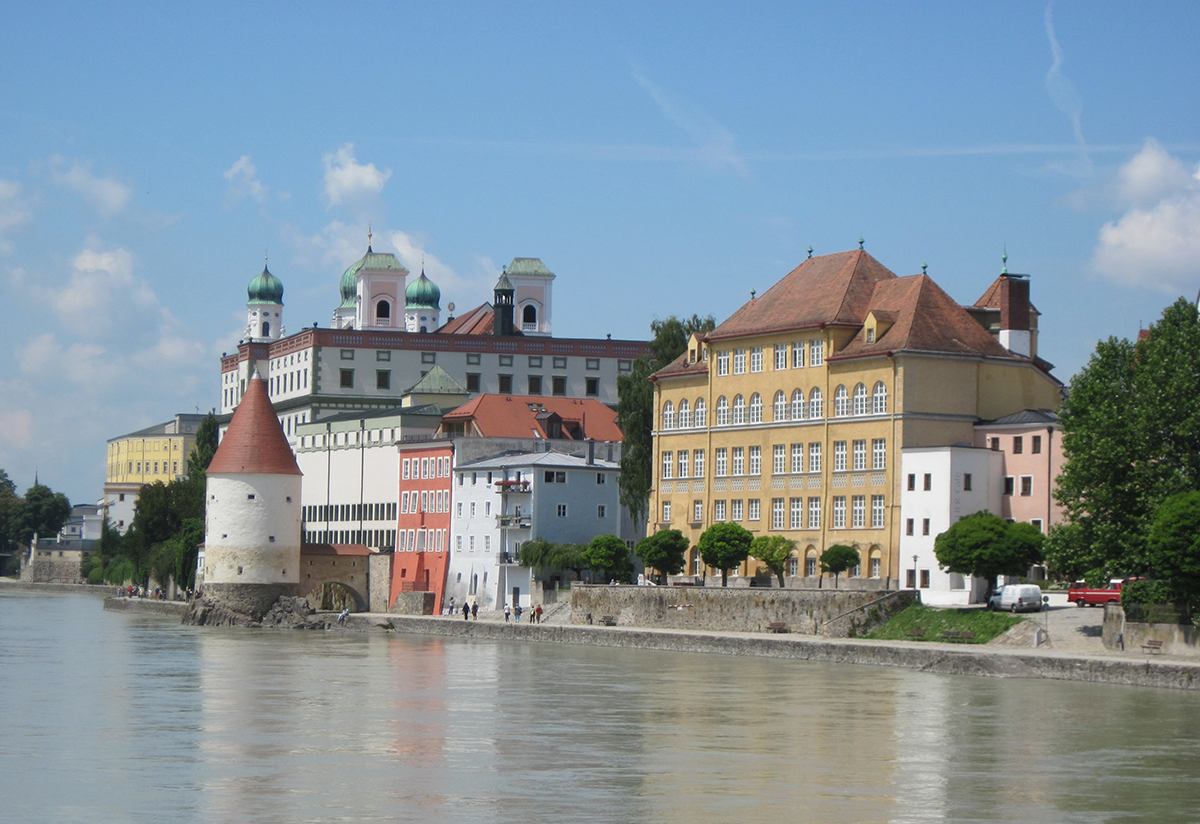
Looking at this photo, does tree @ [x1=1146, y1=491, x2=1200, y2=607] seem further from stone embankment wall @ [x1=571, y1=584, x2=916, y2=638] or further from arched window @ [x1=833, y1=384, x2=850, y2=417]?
arched window @ [x1=833, y1=384, x2=850, y2=417]

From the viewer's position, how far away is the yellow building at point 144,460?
160 m

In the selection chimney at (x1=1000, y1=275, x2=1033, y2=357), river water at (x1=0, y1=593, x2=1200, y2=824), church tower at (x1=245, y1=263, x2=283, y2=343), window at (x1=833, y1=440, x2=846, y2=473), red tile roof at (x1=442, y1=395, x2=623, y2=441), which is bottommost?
river water at (x1=0, y1=593, x2=1200, y2=824)

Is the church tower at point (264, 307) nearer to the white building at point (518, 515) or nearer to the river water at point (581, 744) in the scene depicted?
the white building at point (518, 515)

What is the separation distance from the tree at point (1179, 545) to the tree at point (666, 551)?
79.9 ft

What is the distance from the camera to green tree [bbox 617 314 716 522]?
251ft

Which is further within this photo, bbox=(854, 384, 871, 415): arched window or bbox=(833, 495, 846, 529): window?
bbox=(833, 495, 846, 529): window

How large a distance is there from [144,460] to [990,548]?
12230 centimetres

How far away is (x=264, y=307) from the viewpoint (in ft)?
462

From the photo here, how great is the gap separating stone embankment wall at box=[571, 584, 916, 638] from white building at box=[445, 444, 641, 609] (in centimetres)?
897

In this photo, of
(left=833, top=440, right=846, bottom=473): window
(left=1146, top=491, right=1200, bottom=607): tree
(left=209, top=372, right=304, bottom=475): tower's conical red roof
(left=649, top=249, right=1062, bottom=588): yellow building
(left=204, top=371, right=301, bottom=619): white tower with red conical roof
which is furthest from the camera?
(left=209, top=372, right=304, bottom=475): tower's conical red roof

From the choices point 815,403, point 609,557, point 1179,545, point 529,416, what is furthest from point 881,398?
point 529,416

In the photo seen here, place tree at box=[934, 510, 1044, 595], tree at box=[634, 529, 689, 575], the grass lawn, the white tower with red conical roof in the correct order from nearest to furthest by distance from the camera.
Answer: the grass lawn
tree at box=[934, 510, 1044, 595]
tree at box=[634, 529, 689, 575]
the white tower with red conical roof

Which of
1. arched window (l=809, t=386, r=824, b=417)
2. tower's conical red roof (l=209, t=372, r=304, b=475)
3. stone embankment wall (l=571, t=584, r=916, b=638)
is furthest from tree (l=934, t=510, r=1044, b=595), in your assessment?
tower's conical red roof (l=209, t=372, r=304, b=475)

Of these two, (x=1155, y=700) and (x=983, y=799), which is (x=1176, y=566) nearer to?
(x=1155, y=700)
